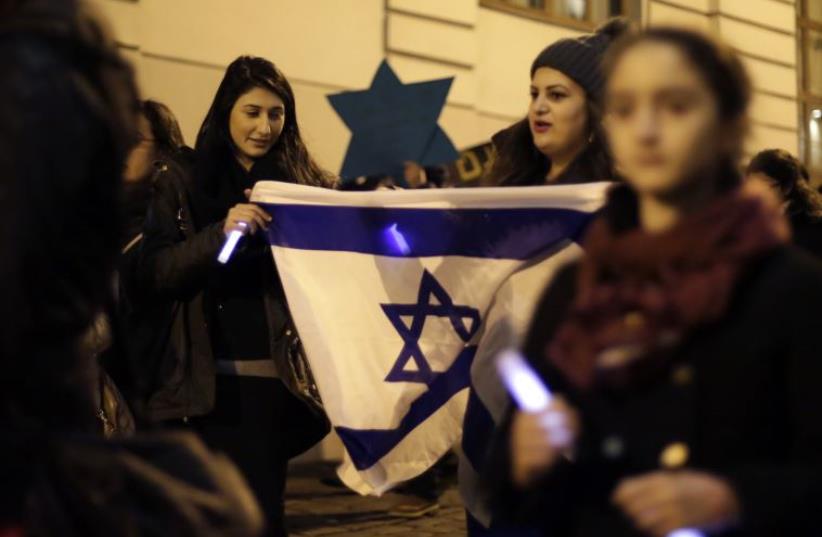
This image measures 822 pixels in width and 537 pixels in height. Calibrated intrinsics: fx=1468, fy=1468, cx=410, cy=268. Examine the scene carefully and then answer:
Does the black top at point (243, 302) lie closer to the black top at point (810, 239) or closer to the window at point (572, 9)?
the black top at point (810, 239)

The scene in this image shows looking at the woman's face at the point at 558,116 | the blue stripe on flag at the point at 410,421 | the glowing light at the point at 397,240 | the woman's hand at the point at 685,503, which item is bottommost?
the blue stripe on flag at the point at 410,421

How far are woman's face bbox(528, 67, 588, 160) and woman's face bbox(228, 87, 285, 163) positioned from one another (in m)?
1.33

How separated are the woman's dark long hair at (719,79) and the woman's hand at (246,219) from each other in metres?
2.88

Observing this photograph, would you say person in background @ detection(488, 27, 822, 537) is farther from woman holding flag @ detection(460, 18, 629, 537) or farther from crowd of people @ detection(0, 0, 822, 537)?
woman holding flag @ detection(460, 18, 629, 537)

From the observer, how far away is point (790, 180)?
594 centimetres

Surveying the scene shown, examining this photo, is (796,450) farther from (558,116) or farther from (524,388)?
(558,116)

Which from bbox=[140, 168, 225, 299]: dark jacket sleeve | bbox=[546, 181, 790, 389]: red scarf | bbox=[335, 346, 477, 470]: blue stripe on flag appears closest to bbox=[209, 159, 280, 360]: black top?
bbox=[140, 168, 225, 299]: dark jacket sleeve

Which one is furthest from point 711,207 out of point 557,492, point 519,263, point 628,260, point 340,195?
point 340,195

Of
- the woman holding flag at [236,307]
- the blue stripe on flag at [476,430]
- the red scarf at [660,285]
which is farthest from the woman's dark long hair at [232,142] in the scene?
the red scarf at [660,285]

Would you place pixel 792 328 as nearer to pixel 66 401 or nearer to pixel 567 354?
pixel 567 354

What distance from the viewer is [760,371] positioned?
2.15 metres

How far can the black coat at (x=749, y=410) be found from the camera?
212cm

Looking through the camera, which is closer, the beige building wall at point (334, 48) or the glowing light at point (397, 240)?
the glowing light at point (397, 240)

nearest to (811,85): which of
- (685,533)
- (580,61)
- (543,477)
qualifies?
(580,61)
